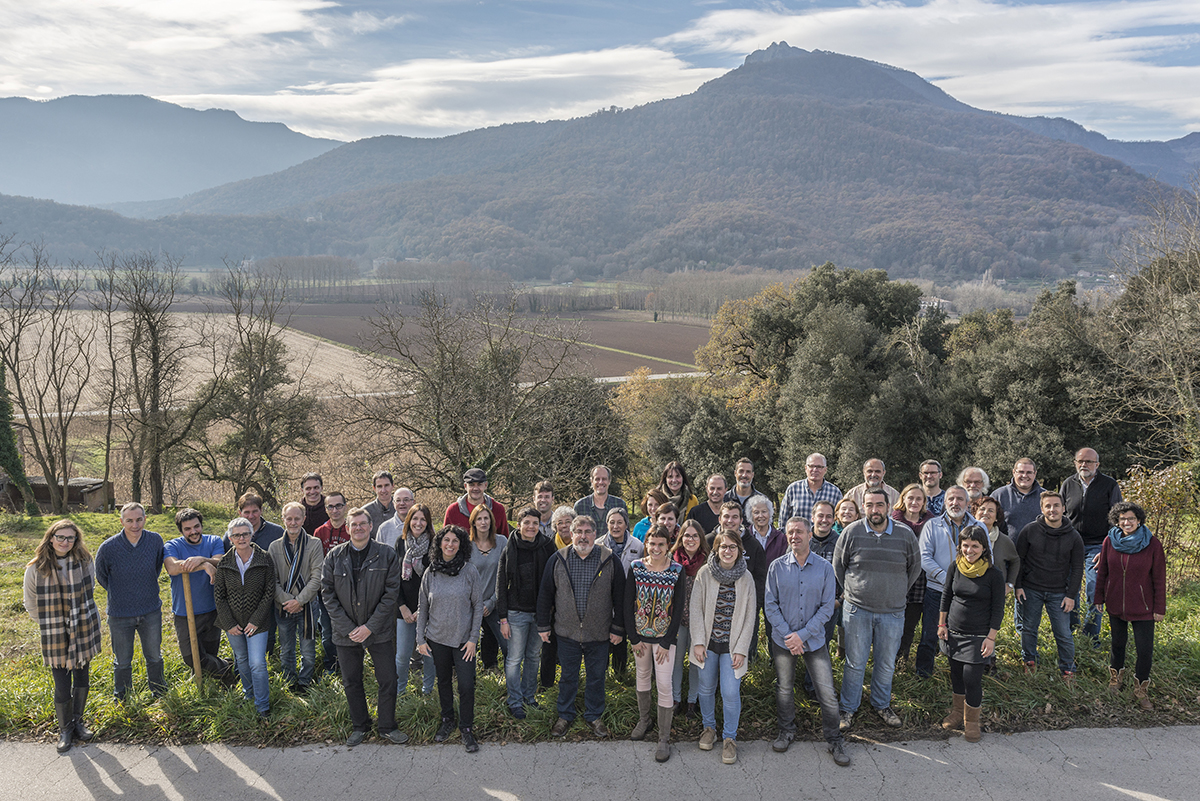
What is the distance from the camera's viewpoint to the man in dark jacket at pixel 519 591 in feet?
19.6

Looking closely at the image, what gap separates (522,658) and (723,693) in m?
1.82

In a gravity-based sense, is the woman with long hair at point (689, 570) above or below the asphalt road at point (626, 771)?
above

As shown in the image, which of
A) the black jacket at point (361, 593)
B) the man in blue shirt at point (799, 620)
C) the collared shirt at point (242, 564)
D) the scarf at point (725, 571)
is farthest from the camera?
the collared shirt at point (242, 564)

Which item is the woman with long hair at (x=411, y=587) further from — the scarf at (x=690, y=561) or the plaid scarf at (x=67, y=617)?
the plaid scarf at (x=67, y=617)

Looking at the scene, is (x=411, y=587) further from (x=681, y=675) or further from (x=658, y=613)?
(x=681, y=675)

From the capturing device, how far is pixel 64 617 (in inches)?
227

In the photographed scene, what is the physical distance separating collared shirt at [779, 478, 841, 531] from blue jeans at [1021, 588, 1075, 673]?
1.97 meters

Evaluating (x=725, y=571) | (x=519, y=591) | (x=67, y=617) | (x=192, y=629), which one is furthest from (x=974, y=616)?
(x=67, y=617)

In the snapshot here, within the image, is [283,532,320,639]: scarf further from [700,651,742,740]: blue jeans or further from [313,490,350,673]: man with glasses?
[700,651,742,740]: blue jeans

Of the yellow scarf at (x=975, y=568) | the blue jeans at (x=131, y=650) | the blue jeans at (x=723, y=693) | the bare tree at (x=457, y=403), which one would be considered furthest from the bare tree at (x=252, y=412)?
the yellow scarf at (x=975, y=568)

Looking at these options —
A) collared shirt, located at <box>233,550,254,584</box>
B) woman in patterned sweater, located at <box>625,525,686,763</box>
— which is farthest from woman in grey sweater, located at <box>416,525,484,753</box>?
collared shirt, located at <box>233,550,254,584</box>

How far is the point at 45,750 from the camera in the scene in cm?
562

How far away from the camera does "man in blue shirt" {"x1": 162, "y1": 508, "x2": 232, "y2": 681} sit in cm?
621

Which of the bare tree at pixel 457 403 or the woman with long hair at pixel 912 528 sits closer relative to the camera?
the woman with long hair at pixel 912 528
